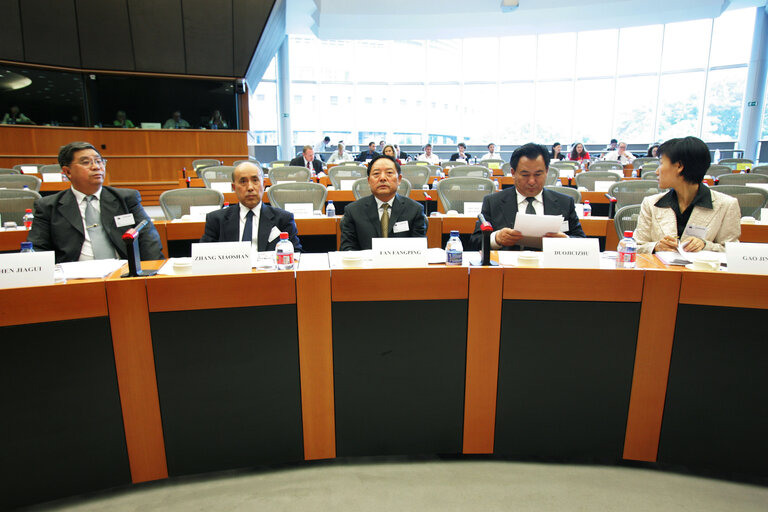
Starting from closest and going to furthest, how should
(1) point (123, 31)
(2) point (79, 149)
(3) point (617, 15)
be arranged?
(2) point (79, 149)
(1) point (123, 31)
(3) point (617, 15)

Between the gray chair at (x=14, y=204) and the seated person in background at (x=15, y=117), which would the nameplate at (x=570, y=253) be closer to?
the gray chair at (x=14, y=204)

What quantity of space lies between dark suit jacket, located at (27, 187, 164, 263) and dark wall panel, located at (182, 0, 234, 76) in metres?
8.61

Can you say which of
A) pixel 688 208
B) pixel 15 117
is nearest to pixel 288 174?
pixel 688 208

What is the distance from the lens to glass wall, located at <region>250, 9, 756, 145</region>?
1309 centimetres

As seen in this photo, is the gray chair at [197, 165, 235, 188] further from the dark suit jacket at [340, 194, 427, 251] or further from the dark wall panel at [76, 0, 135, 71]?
the dark wall panel at [76, 0, 135, 71]

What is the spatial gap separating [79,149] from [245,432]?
1898 millimetres

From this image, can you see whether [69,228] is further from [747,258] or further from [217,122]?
[217,122]

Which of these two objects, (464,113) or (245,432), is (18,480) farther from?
(464,113)

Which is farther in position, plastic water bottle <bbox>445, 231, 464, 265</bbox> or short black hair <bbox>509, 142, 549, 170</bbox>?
short black hair <bbox>509, 142, 549, 170</bbox>

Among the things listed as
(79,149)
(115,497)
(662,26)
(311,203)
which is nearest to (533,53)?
(662,26)

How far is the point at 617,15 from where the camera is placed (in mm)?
10789

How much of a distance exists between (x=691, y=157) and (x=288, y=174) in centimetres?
451

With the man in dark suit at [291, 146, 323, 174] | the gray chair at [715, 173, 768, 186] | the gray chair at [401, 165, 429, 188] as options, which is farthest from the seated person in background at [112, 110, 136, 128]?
the gray chair at [715, 173, 768, 186]

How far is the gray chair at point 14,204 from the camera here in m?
3.33
